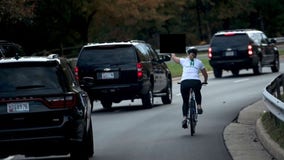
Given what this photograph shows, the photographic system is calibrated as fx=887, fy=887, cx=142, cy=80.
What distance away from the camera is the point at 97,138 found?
697 inches

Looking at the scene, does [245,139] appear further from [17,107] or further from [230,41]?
[230,41]

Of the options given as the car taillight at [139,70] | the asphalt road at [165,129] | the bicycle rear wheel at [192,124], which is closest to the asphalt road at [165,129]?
the asphalt road at [165,129]

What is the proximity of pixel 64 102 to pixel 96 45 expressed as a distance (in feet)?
37.8

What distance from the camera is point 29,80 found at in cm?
1277

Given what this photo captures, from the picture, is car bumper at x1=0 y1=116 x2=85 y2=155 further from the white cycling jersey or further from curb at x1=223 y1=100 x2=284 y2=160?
the white cycling jersey

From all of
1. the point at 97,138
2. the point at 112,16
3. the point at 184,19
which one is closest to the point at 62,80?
the point at 97,138

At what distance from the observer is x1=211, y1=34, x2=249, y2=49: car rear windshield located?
123ft

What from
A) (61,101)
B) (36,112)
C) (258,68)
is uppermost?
(61,101)

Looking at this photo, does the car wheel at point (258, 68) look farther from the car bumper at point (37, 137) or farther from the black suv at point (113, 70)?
the car bumper at point (37, 137)

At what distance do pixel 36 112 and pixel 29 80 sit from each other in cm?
53

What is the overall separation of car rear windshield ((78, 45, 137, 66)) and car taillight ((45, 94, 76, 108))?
11303mm

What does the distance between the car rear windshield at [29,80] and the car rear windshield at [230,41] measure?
2523 cm

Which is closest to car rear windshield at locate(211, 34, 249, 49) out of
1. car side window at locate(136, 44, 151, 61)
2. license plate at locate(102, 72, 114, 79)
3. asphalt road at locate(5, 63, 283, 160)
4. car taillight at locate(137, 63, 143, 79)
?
asphalt road at locate(5, 63, 283, 160)

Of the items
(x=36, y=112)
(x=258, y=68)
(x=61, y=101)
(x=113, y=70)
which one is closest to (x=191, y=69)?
(x=61, y=101)
